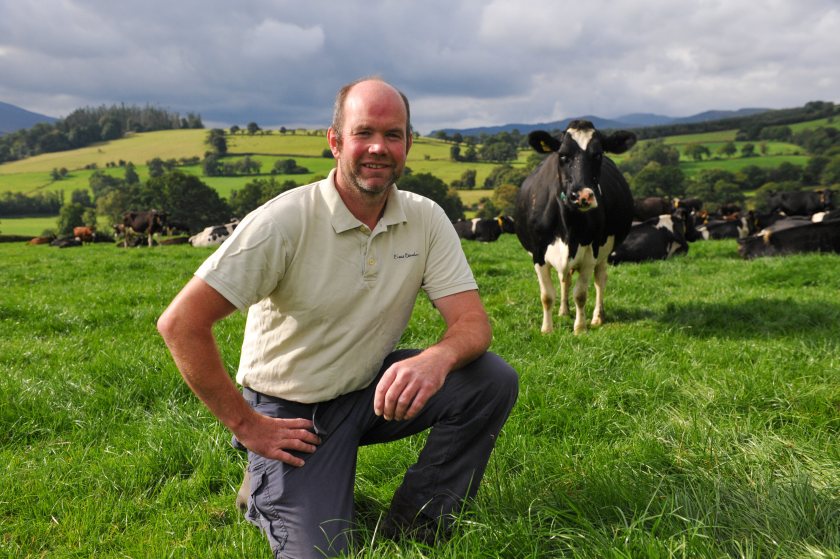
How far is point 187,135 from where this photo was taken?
129 metres

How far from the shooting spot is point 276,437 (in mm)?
2893

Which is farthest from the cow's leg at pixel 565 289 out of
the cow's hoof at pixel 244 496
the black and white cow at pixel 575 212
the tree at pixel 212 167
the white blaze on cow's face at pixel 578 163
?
the tree at pixel 212 167

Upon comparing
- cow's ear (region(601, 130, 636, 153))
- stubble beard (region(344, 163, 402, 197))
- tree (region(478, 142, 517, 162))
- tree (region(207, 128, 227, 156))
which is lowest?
stubble beard (region(344, 163, 402, 197))

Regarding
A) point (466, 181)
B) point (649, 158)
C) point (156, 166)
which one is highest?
point (156, 166)

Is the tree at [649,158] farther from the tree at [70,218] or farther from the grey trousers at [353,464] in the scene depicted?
the grey trousers at [353,464]

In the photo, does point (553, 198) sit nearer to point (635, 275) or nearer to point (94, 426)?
point (635, 275)

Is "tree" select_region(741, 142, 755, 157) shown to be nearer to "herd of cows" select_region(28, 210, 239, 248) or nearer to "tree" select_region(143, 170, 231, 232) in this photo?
"tree" select_region(143, 170, 231, 232)

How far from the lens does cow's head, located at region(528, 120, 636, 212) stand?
627cm

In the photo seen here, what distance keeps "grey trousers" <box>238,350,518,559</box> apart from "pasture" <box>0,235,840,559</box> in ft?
0.53

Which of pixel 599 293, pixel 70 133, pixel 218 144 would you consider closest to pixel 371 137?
pixel 599 293

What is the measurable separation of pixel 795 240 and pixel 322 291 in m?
14.8

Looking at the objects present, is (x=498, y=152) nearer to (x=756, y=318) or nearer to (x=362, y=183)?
(x=756, y=318)

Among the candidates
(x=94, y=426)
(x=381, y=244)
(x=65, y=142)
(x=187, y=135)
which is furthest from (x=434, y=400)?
(x=65, y=142)

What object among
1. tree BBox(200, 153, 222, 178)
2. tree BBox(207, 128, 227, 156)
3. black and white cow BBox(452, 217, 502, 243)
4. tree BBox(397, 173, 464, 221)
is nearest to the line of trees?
tree BBox(207, 128, 227, 156)
